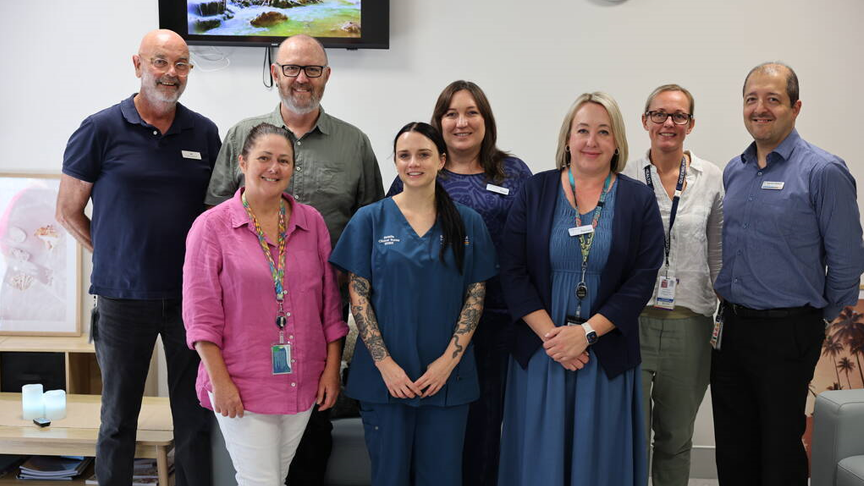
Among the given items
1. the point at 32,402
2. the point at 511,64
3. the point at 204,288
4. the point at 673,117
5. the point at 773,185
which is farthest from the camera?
the point at 511,64

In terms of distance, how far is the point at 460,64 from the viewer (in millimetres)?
3572

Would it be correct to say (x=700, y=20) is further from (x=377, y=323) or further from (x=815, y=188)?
(x=377, y=323)

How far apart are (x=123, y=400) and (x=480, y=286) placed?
4.68 ft

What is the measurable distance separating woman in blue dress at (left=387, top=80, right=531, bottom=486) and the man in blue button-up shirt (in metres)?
0.86

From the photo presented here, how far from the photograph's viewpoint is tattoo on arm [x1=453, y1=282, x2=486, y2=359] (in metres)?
2.18

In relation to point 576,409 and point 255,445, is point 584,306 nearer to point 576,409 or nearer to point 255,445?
point 576,409

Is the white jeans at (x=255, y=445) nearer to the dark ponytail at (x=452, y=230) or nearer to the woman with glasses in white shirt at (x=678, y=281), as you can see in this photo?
the dark ponytail at (x=452, y=230)

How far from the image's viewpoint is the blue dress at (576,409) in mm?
2137

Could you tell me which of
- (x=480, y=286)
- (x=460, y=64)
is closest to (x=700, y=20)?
(x=460, y=64)

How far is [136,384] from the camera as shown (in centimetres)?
254

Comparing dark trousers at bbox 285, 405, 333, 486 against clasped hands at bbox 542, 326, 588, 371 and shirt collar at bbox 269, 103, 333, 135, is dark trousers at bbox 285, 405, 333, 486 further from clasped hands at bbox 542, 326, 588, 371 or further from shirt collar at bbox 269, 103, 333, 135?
shirt collar at bbox 269, 103, 333, 135

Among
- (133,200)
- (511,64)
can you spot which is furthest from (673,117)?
(133,200)

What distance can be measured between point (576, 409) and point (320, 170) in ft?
4.18

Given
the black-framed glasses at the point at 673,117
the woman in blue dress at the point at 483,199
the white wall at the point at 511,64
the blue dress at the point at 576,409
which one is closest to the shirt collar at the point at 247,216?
the woman in blue dress at the point at 483,199
